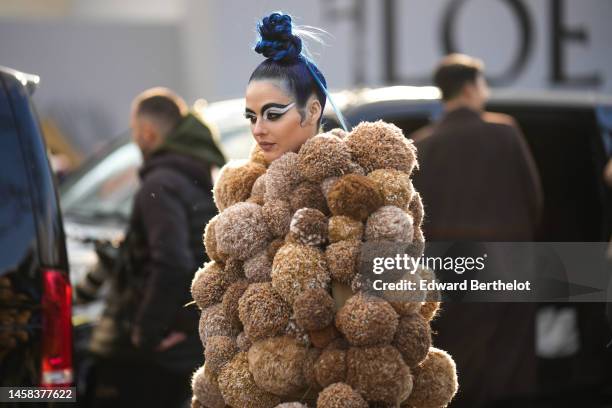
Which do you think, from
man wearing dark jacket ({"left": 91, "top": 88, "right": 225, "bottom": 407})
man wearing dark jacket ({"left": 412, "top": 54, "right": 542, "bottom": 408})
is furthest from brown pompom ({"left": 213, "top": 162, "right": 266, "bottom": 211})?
man wearing dark jacket ({"left": 412, "top": 54, "right": 542, "bottom": 408})

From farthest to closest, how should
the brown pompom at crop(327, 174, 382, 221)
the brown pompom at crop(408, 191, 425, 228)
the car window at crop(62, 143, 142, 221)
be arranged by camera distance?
1. the car window at crop(62, 143, 142, 221)
2. the brown pompom at crop(408, 191, 425, 228)
3. the brown pompom at crop(327, 174, 382, 221)

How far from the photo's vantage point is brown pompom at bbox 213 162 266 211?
2635 mm

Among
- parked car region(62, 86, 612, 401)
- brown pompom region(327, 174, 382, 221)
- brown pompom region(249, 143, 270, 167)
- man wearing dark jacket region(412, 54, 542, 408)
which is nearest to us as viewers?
brown pompom region(327, 174, 382, 221)

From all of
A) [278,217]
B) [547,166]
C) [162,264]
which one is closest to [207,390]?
[278,217]

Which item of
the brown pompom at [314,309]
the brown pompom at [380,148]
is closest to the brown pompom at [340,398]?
the brown pompom at [314,309]

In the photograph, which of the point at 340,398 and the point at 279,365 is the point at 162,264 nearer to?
the point at 279,365

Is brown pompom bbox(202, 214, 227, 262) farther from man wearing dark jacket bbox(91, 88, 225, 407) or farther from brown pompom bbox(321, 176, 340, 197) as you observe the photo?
man wearing dark jacket bbox(91, 88, 225, 407)

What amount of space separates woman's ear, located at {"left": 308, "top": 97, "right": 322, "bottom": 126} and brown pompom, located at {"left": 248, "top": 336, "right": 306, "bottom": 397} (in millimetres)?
616

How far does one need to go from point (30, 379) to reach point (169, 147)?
4.51ft

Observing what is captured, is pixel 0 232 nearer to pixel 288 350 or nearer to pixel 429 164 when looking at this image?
pixel 288 350

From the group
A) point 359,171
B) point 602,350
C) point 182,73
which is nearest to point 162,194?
point 359,171

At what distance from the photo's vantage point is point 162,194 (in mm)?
4074

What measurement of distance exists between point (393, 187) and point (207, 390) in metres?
0.75

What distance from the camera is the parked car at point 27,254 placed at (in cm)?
316
